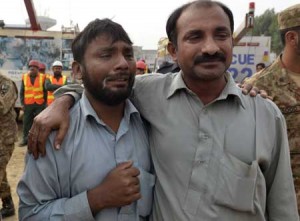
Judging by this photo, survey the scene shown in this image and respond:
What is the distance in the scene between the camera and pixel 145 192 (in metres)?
1.61

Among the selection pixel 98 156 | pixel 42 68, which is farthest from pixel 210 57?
pixel 42 68

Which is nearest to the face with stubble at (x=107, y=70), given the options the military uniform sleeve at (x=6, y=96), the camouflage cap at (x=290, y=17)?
the camouflage cap at (x=290, y=17)

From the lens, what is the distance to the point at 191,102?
5.41ft

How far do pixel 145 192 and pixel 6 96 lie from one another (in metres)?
2.40

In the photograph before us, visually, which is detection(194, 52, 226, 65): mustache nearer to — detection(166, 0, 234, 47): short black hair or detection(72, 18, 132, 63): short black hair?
detection(166, 0, 234, 47): short black hair

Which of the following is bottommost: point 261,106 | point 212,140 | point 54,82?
point 54,82

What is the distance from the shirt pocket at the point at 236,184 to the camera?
A: 1.50 meters

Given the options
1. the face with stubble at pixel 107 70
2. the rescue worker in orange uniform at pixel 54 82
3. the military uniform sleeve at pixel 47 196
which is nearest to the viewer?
the military uniform sleeve at pixel 47 196

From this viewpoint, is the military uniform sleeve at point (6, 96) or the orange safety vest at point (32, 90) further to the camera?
the orange safety vest at point (32, 90)

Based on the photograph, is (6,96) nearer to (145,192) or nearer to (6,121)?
(6,121)

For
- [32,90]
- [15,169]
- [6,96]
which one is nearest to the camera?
[6,96]

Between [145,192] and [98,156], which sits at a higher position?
[98,156]

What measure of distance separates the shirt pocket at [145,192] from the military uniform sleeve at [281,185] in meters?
0.54

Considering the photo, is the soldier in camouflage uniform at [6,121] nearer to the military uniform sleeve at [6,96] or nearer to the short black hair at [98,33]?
the military uniform sleeve at [6,96]
